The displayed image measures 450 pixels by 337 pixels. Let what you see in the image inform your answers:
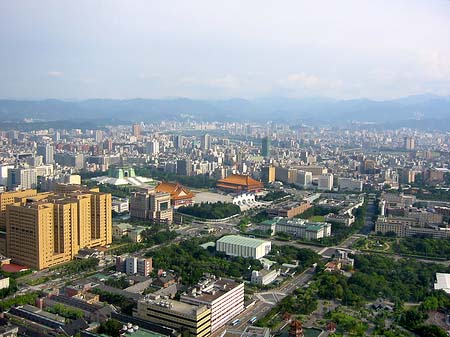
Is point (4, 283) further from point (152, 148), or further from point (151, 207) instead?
point (152, 148)

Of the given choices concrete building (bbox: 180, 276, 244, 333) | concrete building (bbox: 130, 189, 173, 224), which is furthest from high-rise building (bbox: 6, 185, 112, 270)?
concrete building (bbox: 180, 276, 244, 333)

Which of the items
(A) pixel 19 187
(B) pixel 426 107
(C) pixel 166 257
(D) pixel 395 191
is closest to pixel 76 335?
(C) pixel 166 257

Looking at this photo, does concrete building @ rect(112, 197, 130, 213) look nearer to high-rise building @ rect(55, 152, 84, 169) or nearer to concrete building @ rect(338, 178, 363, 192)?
concrete building @ rect(338, 178, 363, 192)

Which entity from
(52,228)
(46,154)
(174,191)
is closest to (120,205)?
(174,191)

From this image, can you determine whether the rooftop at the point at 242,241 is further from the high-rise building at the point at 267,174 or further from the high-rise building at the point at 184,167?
the high-rise building at the point at 184,167

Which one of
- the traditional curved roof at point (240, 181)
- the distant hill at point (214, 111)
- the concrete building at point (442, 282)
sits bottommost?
the concrete building at point (442, 282)

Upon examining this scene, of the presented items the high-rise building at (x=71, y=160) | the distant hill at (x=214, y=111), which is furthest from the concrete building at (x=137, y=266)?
the distant hill at (x=214, y=111)
